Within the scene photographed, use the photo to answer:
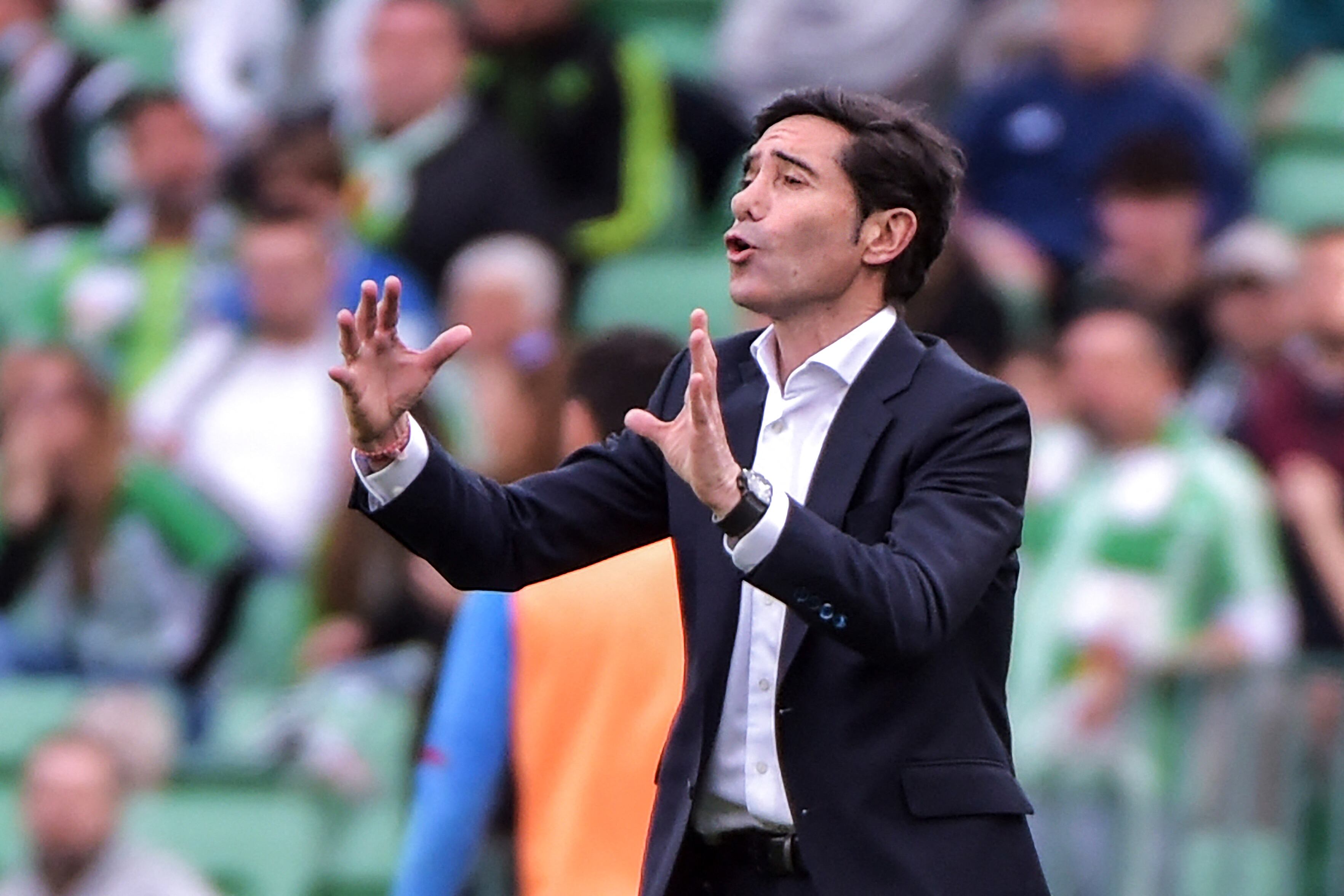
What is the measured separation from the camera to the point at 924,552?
2777mm

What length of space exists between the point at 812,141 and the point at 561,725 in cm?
133

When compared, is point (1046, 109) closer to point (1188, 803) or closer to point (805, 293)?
point (1188, 803)

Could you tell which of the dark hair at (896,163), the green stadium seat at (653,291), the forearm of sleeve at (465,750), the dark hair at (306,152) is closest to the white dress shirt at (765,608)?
the dark hair at (896,163)

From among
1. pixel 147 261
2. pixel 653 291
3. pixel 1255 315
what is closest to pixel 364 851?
pixel 653 291

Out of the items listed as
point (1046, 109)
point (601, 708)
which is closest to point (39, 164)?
point (1046, 109)

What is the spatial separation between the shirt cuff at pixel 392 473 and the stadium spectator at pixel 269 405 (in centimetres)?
460

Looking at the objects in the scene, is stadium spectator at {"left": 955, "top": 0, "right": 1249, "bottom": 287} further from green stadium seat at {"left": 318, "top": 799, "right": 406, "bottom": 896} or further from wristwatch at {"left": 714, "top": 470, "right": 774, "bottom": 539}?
wristwatch at {"left": 714, "top": 470, "right": 774, "bottom": 539}

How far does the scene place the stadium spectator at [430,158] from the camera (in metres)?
8.17

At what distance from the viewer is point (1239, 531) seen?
20.2 feet

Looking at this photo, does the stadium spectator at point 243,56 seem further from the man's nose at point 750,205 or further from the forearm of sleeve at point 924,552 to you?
the forearm of sleeve at point 924,552

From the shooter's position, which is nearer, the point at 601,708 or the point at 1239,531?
the point at 601,708

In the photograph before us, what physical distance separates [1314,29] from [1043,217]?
142cm

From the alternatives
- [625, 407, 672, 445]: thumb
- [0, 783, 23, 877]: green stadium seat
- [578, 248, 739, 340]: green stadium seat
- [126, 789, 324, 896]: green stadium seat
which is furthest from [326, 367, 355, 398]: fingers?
[578, 248, 739, 340]: green stadium seat

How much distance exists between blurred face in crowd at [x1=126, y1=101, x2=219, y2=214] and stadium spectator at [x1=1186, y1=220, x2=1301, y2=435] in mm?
3618
